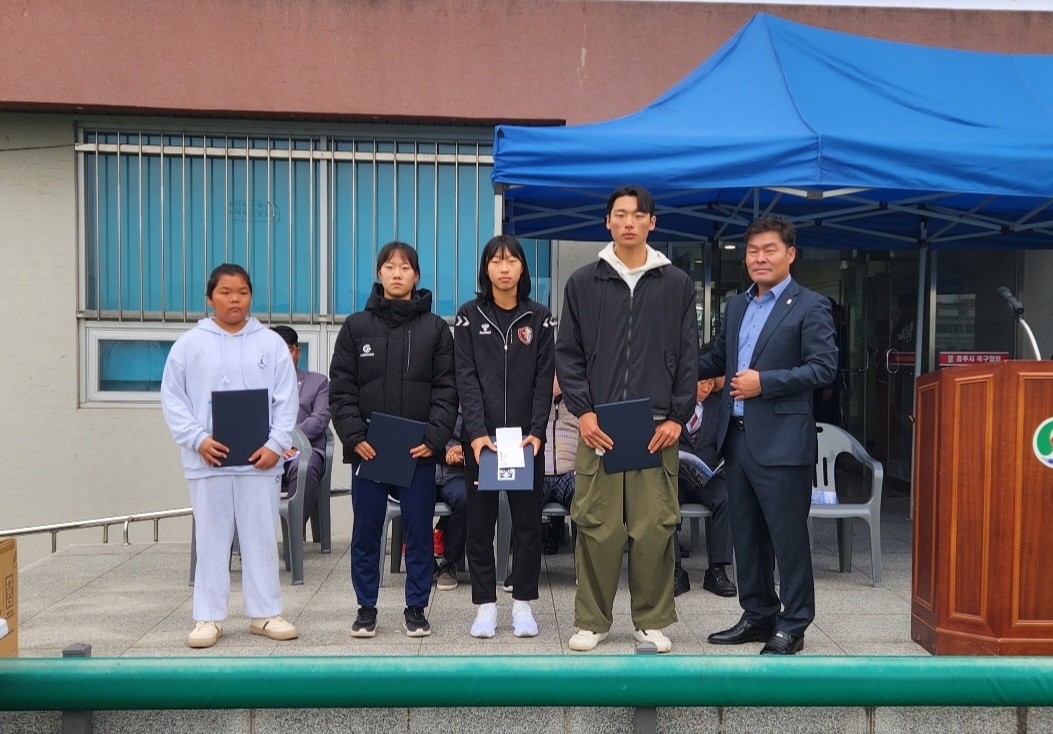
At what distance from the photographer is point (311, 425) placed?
6.00 metres

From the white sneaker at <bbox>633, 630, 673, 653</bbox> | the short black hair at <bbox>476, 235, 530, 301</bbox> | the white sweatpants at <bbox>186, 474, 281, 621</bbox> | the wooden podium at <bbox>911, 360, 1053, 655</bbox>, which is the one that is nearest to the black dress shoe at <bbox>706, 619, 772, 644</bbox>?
the white sneaker at <bbox>633, 630, 673, 653</bbox>

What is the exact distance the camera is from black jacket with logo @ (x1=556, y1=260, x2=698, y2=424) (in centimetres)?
398

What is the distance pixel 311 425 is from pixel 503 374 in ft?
6.98

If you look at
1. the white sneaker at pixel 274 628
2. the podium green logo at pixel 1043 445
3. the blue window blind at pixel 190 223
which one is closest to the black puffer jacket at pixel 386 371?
the white sneaker at pixel 274 628

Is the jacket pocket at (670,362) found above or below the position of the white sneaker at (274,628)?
above

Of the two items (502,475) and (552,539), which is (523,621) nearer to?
(502,475)

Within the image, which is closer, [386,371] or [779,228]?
[779,228]

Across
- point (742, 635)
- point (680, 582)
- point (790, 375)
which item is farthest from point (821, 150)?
point (742, 635)

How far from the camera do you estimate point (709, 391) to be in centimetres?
504

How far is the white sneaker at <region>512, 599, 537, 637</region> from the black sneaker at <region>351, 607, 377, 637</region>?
0.65 meters

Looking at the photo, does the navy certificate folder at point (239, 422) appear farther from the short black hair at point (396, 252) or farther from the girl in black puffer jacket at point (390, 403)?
the short black hair at point (396, 252)

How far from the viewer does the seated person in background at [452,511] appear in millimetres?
5254

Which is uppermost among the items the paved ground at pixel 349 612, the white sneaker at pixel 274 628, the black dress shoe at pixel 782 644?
the black dress shoe at pixel 782 644

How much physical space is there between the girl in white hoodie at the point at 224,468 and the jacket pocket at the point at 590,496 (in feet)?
4.50
